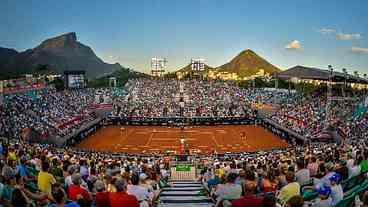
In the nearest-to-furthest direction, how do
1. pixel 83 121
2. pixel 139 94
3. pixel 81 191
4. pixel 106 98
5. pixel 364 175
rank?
1. pixel 81 191
2. pixel 364 175
3. pixel 83 121
4. pixel 106 98
5. pixel 139 94

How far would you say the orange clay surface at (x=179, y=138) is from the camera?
44.8 meters

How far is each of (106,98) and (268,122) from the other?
2949 cm

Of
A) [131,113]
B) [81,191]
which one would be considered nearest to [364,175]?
[81,191]

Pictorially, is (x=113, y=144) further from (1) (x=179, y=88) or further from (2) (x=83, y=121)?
(1) (x=179, y=88)

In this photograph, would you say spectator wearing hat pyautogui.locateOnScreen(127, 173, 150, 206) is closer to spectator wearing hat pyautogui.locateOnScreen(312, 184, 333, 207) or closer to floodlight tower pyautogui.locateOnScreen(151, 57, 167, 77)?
spectator wearing hat pyautogui.locateOnScreen(312, 184, 333, 207)

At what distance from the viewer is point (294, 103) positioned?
67.6 metres

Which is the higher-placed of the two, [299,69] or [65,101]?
[299,69]

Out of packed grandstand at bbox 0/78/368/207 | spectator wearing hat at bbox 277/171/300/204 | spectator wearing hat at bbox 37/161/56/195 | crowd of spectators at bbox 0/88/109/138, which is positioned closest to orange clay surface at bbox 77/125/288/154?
packed grandstand at bbox 0/78/368/207

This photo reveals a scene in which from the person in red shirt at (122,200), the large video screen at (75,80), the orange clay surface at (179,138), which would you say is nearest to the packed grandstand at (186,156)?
the person in red shirt at (122,200)

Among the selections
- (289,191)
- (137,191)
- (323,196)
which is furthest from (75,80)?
(323,196)

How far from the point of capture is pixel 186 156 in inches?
1254

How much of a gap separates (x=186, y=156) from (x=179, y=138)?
67.3 ft

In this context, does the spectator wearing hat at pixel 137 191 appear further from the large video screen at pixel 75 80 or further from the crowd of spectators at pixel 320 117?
the large video screen at pixel 75 80

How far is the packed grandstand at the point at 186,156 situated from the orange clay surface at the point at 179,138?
97.1 inches
